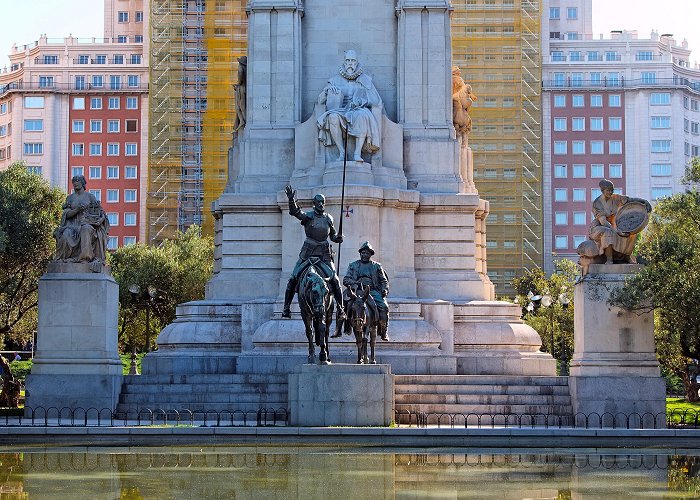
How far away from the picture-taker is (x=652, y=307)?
109ft

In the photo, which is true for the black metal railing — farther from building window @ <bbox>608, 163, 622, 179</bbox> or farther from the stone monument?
building window @ <bbox>608, 163, 622, 179</bbox>

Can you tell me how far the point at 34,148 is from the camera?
122375 mm

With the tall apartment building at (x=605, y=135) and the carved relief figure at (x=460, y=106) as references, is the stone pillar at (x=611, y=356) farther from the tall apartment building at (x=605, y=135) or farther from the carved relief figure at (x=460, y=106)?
the tall apartment building at (x=605, y=135)

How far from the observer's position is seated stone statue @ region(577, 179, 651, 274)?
3406 cm

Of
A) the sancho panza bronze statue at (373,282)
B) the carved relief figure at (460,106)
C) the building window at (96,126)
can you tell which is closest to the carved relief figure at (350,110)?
the carved relief figure at (460,106)

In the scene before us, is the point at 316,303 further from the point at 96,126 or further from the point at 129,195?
the point at 96,126

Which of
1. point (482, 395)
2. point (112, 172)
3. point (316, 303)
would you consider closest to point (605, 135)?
point (112, 172)

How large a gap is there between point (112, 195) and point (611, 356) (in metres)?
90.8

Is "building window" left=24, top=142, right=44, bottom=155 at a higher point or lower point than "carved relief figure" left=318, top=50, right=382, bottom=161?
higher

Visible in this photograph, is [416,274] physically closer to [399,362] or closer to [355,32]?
[399,362]

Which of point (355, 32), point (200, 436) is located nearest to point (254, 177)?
point (355, 32)

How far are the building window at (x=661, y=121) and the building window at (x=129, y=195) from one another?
1785 inches

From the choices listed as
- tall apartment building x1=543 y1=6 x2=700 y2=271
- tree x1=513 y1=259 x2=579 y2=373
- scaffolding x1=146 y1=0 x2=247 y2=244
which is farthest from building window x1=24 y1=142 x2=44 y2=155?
tree x1=513 y1=259 x2=579 y2=373

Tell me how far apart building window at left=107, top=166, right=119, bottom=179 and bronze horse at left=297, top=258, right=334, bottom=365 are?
92420 mm
